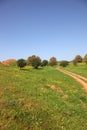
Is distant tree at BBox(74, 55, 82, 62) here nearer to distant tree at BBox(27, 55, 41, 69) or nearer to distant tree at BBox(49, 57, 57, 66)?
distant tree at BBox(49, 57, 57, 66)

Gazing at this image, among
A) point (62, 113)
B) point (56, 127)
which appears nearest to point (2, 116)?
point (56, 127)

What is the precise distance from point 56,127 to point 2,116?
3.30m

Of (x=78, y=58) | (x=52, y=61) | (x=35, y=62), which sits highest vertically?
(x=78, y=58)

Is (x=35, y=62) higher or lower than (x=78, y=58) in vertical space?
lower

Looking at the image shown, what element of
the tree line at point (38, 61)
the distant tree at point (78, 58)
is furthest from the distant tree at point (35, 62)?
the distant tree at point (78, 58)

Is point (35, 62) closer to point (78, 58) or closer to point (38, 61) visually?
point (38, 61)

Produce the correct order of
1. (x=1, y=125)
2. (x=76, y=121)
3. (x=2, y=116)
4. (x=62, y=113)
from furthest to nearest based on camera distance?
(x=62, y=113), (x=76, y=121), (x=2, y=116), (x=1, y=125)

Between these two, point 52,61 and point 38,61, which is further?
point 52,61

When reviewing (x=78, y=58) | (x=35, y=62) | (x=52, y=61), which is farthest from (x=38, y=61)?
(x=52, y=61)

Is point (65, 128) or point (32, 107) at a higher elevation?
point (32, 107)

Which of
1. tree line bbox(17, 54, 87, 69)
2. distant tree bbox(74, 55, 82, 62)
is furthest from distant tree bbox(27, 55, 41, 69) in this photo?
distant tree bbox(74, 55, 82, 62)

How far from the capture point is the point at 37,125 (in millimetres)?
Answer: 11203

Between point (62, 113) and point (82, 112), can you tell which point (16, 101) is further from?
point (82, 112)

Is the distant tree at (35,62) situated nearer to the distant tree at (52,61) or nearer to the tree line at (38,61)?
the tree line at (38,61)
